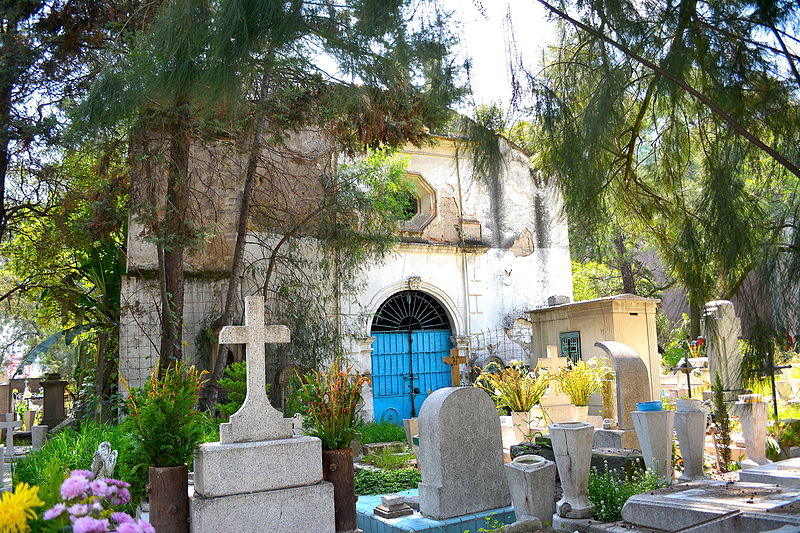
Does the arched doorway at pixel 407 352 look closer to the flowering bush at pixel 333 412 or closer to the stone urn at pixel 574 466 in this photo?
the flowering bush at pixel 333 412

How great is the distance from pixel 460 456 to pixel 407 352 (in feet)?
26.2

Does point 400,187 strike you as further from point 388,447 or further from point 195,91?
point 195,91

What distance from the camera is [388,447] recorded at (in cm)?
1080

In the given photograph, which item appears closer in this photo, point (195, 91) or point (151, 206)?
point (195, 91)

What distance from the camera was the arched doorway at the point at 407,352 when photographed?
45.0 ft

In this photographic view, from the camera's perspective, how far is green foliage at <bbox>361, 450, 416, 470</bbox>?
9055mm

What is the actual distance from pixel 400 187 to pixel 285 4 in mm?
9211

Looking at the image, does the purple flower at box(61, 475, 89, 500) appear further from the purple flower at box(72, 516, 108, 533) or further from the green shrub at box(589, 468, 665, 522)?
the green shrub at box(589, 468, 665, 522)

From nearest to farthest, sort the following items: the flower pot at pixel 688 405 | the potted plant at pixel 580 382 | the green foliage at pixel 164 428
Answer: the green foliage at pixel 164 428 < the flower pot at pixel 688 405 < the potted plant at pixel 580 382

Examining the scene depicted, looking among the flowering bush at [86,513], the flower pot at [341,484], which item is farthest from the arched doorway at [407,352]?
the flowering bush at [86,513]

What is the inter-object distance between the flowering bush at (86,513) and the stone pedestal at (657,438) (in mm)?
4789

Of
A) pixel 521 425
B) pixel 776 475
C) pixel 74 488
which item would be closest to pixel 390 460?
pixel 521 425

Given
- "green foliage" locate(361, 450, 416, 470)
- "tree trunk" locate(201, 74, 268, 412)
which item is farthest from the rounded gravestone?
"tree trunk" locate(201, 74, 268, 412)

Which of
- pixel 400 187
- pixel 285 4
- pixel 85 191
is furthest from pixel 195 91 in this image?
pixel 400 187
